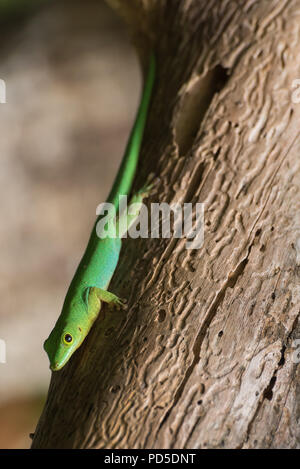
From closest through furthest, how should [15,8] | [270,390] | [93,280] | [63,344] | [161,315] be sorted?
1. [270,390]
2. [161,315]
3. [63,344]
4. [93,280]
5. [15,8]

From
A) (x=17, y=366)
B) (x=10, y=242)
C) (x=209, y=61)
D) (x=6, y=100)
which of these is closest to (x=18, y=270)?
(x=10, y=242)

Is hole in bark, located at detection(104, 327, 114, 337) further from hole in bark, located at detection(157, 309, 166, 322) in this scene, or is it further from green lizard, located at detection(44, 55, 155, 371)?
hole in bark, located at detection(157, 309, 166, 322)

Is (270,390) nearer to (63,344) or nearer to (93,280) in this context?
(63,344)

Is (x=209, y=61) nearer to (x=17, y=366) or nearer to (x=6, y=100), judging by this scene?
(x=6, y=100)

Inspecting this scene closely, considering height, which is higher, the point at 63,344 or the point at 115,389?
the point at 63,344

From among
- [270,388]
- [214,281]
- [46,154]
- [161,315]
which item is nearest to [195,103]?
[214,281]

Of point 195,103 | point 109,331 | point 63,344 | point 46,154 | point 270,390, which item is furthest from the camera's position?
point 46,154

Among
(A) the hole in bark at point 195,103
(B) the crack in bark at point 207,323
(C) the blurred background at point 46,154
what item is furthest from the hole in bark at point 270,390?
(C) the blurred background at point 46,154
